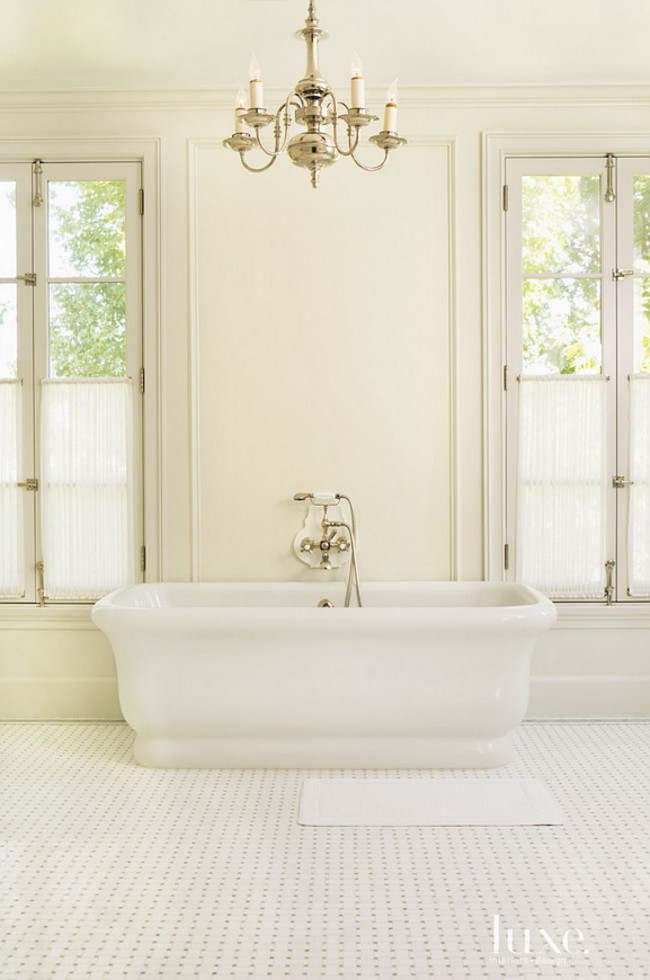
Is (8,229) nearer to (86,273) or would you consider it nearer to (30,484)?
(86,273)

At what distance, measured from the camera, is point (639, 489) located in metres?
3.76

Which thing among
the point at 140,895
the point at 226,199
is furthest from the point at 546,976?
the point at 226,199

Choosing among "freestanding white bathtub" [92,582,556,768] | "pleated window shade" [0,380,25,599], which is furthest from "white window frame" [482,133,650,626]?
"pleated window shade" [0,380,25,599]

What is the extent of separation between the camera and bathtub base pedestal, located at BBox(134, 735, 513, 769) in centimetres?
312

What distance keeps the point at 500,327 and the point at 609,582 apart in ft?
4.04

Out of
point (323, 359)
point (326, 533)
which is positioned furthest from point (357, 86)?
point (326, 533)

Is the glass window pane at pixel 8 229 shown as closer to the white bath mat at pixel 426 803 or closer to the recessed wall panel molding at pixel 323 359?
the recessed wall panel molding at pixel 323 359

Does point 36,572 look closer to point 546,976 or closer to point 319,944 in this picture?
point 319,944

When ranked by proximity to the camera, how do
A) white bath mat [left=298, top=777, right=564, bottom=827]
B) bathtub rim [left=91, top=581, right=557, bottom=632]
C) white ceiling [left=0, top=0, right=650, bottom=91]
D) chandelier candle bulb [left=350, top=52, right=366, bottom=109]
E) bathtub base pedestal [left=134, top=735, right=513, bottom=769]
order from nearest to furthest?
chandelier candle bulb [left=350, top=52, right=366, bottom=109] → white bath mat [left=298, top=777, right=564, bottom=827] → bathtub rim [left=91, top=581, right=557, bottom=632] → bathtub base pedestal [left=134, top=735, right=513, bottom=769] → white ceiling [left=0, top=0, right=650, bottom=91]

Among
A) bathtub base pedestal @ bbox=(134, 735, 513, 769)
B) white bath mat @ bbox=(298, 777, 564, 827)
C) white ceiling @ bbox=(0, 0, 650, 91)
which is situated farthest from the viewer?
white ceiling @ bbox=(0, 0, 650, 91)

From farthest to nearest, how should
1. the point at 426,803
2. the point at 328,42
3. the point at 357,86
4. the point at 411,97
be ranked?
the point at 411,97, the point at 328,42, the point at 426,803, the point at 357,86

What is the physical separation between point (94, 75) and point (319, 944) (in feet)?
11.3

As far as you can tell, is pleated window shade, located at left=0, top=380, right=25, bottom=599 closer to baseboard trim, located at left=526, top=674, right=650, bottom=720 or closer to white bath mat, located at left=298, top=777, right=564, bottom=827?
white bath mat, located at left=298, top=777, right=564, bottom=827

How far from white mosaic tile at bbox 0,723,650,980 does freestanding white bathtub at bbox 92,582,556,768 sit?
0.30ft
